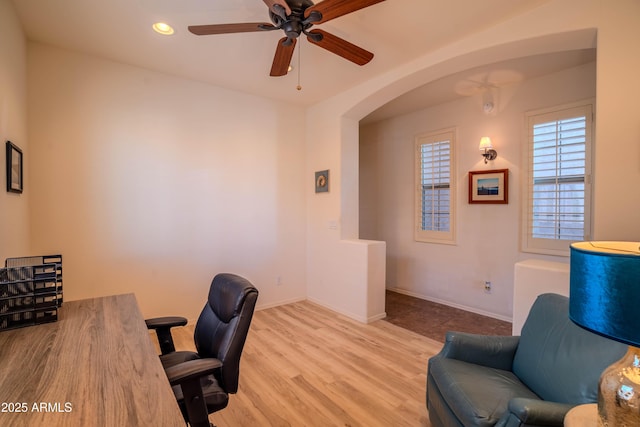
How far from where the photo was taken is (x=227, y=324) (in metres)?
1.60

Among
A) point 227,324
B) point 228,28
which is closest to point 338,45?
point 228,28

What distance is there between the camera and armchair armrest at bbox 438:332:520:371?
1.84 metres

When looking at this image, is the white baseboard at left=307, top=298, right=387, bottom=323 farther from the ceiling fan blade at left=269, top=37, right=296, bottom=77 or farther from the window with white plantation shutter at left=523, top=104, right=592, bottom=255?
the ceiling fan blade at left=269, top=37, right=296, bottom=77

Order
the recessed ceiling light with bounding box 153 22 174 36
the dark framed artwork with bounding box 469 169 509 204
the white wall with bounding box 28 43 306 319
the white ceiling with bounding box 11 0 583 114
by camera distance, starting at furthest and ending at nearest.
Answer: the dark framed artwork with bounding box 469 169 509 204 → the white wall with bounding box 28 43 306 319 → the recessed ceiling light with bounding box 153 22 174 36 → the white ceiling with bounding box 11 0 583 114

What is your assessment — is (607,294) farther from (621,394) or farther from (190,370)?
(190,370)

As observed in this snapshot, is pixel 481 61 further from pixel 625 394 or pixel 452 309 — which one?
pixel 452 309

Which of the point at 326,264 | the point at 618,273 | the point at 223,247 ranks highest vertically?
the point at 618,273

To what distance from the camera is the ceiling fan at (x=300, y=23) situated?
172 centimetres

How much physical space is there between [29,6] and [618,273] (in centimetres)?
368

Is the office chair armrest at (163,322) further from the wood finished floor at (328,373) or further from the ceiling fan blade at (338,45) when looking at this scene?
the ceiling fan blade at (338,45)

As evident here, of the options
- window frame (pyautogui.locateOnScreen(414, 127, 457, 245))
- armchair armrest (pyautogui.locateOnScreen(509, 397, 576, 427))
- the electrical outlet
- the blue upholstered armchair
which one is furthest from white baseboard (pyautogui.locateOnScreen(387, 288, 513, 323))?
armchair armrest (pyautogui.locateOnScreen(509, 397, 576, 427))

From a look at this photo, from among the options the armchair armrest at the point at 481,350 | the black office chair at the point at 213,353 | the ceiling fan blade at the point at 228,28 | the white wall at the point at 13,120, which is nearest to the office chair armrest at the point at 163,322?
the black office chair at the point at 213,353

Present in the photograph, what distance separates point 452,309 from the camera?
413 centimetres

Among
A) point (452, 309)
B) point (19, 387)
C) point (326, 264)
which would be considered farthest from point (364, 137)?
point (19, 387)
